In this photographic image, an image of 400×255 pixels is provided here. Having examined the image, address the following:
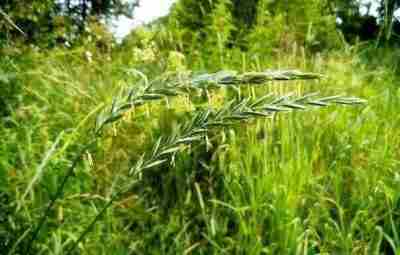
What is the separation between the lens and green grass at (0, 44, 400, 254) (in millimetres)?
2588

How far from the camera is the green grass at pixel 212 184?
2.59m

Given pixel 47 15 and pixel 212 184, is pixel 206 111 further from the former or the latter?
pixel 47 15

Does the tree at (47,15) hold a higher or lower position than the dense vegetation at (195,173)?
higher

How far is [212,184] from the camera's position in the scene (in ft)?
9.79

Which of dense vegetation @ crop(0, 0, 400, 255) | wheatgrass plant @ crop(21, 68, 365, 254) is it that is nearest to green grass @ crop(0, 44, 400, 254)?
dense vegetation @ crop(0, 0, 400, 255)

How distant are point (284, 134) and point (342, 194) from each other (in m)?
0.37

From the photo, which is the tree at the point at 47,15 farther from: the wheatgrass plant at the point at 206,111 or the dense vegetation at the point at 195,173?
the wheatgrass plant at the point at 206,111

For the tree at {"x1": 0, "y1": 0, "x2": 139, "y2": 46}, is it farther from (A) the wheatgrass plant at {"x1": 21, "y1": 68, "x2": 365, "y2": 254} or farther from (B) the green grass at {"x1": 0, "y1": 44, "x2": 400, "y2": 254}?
(A) the wheatgrass plant at {"x1": 21, "y1": 68, "x2": 365, "y2": 254}

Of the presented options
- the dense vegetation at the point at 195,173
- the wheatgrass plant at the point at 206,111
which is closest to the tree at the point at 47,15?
the dense vegetation at the point at 195,173

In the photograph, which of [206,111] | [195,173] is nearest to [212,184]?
[195,173]

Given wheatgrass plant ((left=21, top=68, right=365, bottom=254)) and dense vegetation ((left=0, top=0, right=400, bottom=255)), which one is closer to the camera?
wheatgrass plant ((left=21, top=68, right=365, bottom=254))

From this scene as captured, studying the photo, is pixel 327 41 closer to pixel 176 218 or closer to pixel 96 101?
pixel 96 101

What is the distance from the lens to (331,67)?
15.1 ft

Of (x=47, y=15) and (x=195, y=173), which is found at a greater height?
(x=47, y=15)
